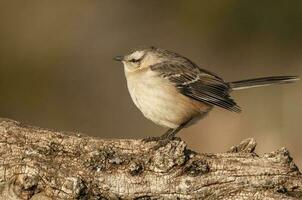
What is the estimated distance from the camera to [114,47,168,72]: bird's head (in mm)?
10062

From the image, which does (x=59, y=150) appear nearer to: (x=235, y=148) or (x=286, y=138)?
(x=235, y=148)

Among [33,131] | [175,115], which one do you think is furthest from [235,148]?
[33,131]

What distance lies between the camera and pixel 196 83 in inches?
396

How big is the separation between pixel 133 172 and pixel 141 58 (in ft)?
7.92

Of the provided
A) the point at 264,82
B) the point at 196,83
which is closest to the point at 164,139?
the point at 196,83

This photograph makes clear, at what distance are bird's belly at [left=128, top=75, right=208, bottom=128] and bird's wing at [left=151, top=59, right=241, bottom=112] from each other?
13 centimetres

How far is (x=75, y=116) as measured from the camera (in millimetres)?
15391

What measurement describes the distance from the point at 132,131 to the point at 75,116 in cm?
108

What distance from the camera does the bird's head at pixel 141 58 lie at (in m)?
10.1

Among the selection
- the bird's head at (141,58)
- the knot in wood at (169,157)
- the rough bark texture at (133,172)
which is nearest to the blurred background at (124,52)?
the bird's head at (141,58)

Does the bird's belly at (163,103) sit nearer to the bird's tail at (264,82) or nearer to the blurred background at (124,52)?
the bird's tail at (264,82)

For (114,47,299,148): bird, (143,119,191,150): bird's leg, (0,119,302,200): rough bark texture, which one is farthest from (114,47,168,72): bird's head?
(0,119,302,200): rough bark texture

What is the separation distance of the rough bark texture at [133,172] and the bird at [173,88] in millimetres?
1085

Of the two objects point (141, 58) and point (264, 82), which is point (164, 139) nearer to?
point (141, 58)
